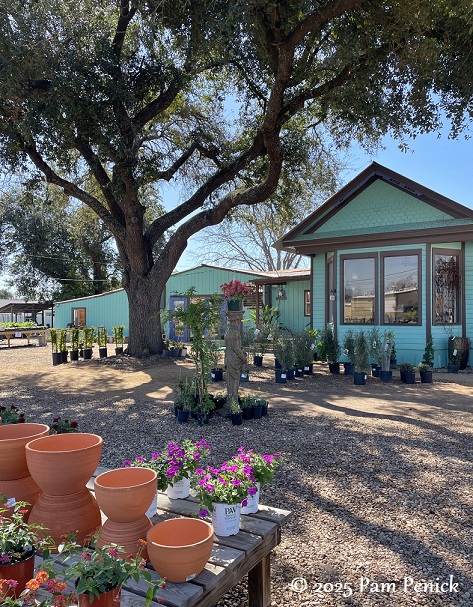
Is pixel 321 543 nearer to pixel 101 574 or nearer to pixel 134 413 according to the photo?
pixel 101 574

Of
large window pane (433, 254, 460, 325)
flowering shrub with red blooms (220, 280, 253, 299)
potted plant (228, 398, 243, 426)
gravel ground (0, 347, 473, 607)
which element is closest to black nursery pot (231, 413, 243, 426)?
potted plant (228, 398, 243, 426)

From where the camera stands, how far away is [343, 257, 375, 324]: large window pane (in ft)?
32.6

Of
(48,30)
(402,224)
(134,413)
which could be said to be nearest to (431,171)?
(402,224)

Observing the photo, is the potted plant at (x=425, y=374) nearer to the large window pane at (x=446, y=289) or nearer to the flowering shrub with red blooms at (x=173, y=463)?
the large window pane at (x=446, y=289)

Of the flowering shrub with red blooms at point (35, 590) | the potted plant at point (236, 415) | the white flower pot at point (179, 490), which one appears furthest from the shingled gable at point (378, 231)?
the flowering shrub with red blooms at point (35, 590)

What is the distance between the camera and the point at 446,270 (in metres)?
9.49

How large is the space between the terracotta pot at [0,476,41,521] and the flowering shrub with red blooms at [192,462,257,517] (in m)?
0.69

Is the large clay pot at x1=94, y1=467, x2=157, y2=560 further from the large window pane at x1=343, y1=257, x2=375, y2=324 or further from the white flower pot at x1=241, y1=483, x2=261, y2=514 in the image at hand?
the large window pane at x1=343, y1=257, x2=375, y2=324

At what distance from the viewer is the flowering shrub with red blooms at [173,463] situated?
2.16m

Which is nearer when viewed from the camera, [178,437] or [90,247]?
[178,437]

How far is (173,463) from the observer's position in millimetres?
2211

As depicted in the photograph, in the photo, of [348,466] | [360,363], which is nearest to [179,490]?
[348,466]

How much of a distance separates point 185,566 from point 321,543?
135 centimetres

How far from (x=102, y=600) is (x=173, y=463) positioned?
3.11ft
